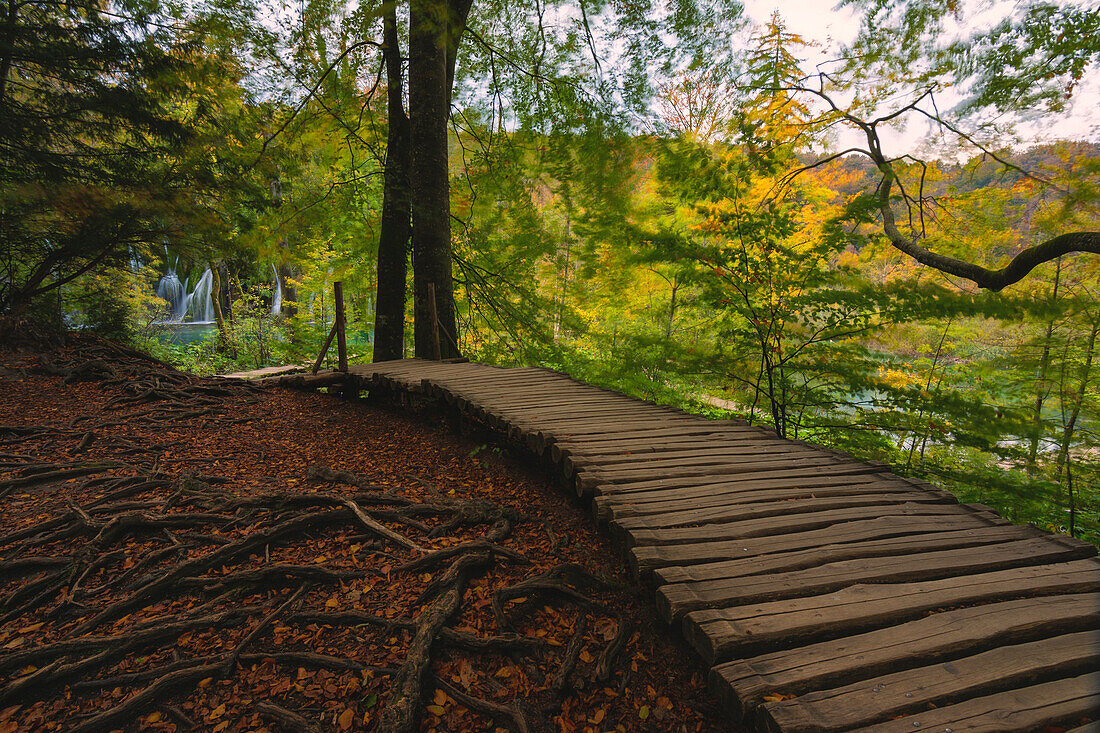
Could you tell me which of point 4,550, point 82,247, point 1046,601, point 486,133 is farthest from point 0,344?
point 1046,601

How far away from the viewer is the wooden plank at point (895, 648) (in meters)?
1.34

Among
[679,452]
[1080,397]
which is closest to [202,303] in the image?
[679,452]

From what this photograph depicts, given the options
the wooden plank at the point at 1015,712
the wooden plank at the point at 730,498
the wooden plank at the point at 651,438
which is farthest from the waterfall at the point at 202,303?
the wooden plank at the point at 1015,712

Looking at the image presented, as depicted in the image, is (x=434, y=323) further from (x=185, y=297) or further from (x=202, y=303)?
(x=185, y=297)

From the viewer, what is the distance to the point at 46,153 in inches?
188

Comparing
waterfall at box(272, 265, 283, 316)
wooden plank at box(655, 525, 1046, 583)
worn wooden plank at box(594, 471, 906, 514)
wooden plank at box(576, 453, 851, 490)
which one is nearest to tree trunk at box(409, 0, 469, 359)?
wooden plank at box(576, 453, 851, 490)

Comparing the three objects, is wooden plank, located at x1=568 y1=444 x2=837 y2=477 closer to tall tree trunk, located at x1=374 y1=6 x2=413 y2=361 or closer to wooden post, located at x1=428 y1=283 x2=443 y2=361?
wooden post, located at x1=428 y1=283 x2=443 y2=361

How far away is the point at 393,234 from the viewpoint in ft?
23.6

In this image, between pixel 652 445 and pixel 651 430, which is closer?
pixel 652 445

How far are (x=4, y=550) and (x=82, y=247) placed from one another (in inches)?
183

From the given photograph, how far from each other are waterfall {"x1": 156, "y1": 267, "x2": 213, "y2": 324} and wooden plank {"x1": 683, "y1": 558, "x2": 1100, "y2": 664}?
23.0 metres

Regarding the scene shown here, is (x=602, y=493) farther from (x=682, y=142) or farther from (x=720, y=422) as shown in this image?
(x=682, y=142)

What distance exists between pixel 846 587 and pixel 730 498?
0.77 meters

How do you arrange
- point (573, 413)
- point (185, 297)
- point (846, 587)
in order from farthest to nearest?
point (185, 297) < point (573, 413) < point (846, 587)
